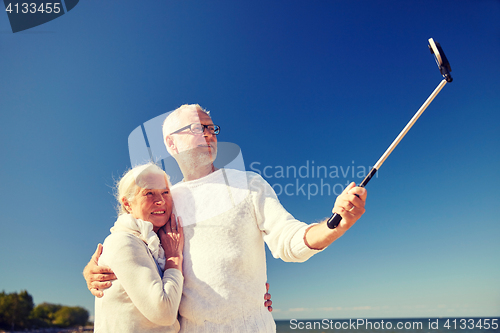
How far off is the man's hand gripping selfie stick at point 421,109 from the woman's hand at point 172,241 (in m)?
1.01

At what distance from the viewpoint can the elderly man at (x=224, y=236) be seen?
1.97 m

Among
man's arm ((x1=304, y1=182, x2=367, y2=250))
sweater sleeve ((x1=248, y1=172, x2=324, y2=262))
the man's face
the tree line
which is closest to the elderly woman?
the man's face

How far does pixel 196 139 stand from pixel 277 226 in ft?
2.91

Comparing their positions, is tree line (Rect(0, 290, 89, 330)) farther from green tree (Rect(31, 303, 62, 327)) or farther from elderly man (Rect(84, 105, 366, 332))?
elderly man (Rect(84, 105, 366, 332))

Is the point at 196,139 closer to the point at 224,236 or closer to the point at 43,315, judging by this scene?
the point at 224,236

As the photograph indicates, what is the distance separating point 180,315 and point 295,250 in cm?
85

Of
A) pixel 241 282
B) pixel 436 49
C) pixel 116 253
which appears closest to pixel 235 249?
pixel 241 282

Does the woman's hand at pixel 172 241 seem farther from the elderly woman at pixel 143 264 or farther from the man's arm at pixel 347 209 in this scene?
the man's arm at pixel 347 209

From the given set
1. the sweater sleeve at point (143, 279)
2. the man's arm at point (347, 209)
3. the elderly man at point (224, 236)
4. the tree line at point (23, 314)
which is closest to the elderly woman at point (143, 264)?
the sweater sleeve at point (143, 279)

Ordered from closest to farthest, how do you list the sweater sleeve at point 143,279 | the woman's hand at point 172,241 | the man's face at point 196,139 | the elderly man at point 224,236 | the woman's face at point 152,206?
1. the sweater sleeve at point 143,279
2. the elderly man at point 224,236
3. the woman's hand at point 172,241
4. the woman's face at point 152,206
5. the man's face at point 196,139

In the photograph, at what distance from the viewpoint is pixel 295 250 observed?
1.82 meters

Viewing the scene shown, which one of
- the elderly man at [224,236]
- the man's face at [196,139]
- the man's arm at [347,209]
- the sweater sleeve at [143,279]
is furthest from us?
the man's face at [196,139]

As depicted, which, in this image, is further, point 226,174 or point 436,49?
point 226,174

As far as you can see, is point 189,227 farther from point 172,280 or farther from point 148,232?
point 172,280
